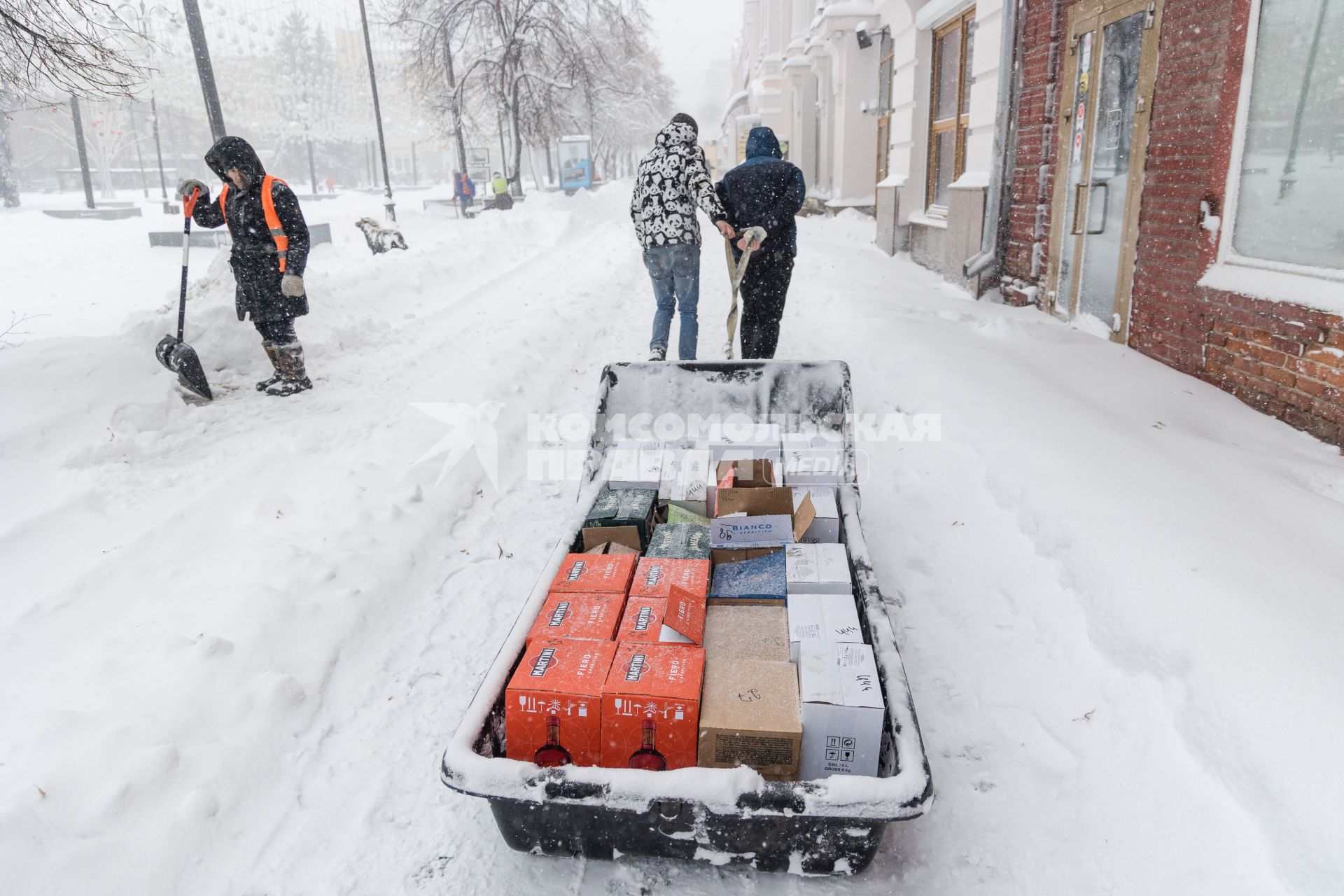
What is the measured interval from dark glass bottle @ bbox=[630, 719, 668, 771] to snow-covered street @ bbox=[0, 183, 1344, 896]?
10.9 inches

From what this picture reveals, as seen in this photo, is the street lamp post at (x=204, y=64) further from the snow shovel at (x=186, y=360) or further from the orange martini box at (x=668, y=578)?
the orange martini box at (x=668, y=578)

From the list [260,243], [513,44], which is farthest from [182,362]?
[513,44]

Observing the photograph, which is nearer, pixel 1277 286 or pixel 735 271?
pixel 1277 286

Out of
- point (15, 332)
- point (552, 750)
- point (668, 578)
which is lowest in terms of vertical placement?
point (552, 750)

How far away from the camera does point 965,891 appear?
6.02 ft

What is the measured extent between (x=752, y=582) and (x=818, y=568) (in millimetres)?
218

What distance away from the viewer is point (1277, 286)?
12.8ft

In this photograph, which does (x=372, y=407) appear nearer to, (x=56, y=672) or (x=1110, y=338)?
(x=56, y=672)

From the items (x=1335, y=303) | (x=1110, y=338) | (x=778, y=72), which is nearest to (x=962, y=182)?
(x=1110, y=338)

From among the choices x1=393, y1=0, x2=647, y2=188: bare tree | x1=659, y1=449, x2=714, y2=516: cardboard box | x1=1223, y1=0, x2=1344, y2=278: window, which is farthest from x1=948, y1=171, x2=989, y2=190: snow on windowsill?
x1=393, y1=0, x2=647, y2=188: bare tree

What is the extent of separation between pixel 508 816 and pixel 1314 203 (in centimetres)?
471

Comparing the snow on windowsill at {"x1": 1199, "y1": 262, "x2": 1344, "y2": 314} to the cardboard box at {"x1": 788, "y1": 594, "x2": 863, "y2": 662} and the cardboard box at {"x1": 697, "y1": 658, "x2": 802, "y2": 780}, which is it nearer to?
the cardboard box at {"x1": 788, "y1": 594, "x2": 863, "y2": 662}

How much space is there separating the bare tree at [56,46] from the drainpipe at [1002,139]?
7247 millimetres

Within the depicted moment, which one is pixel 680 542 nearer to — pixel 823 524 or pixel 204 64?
pixel 823 524
